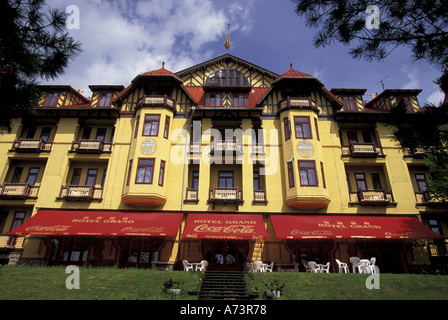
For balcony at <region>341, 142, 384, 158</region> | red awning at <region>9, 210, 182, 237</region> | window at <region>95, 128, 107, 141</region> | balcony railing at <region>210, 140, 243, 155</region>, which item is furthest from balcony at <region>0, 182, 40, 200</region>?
balcony at <region>341, 142, 384, 158</region>

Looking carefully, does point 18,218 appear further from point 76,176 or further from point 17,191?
point 76,176

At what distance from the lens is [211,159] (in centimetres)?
2248

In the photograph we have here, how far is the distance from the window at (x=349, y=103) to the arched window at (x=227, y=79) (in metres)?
9.31

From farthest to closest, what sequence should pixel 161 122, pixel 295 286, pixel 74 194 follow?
1. pixel 161 122
2. pixel 74 194
3. pixel 295 286

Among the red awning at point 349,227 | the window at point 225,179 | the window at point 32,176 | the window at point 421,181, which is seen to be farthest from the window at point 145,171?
the window at point 421,181

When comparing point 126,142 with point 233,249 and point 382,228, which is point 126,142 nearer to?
point 233,249

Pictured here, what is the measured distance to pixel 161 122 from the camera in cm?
2272

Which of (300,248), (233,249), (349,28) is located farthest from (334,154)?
(349,28)

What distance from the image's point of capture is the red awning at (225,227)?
18172mm

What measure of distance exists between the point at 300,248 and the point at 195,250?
780 centimetres

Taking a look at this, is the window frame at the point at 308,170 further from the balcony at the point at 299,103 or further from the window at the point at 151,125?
the window at the point at 151,125

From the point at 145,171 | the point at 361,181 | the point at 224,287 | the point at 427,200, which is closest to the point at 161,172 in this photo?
the point at 145,171

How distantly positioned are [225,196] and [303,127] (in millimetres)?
8767
